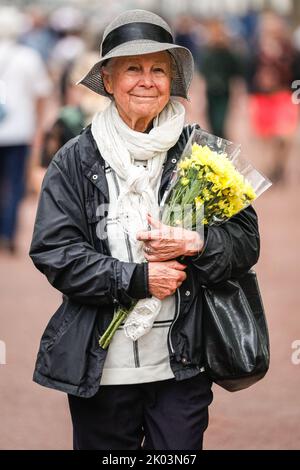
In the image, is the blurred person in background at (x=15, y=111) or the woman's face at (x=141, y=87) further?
the blurred person in background at (x=15, y=111)

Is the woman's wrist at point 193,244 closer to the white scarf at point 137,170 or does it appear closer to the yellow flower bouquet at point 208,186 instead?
the yellow flower bouquet at point 208,186

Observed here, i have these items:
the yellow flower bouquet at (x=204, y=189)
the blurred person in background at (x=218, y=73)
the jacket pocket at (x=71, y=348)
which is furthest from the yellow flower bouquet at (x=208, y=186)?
the blurred person in background at (x=218, y=73)

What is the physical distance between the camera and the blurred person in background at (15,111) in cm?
1038

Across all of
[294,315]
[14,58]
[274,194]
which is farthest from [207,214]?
[274,194]

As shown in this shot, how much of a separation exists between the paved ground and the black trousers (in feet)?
5.84

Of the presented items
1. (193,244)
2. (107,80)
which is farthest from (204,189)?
(107,80)

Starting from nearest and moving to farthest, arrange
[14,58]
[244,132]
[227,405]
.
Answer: [227,405]
[14,58]
[244,132]

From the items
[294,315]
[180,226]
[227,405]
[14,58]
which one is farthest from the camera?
[14,58]

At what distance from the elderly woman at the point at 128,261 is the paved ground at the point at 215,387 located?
6.05ft

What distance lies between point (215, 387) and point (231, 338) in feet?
9.64

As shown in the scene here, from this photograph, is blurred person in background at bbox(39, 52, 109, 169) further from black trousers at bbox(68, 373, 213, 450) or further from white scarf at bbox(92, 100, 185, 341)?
black trousers at bbox(68, 373, 213, 450)

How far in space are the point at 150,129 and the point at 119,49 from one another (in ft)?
A: 1.09
